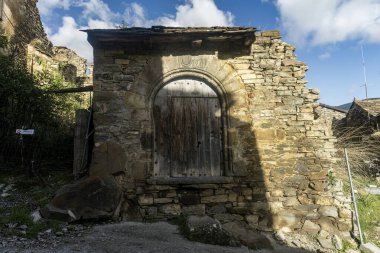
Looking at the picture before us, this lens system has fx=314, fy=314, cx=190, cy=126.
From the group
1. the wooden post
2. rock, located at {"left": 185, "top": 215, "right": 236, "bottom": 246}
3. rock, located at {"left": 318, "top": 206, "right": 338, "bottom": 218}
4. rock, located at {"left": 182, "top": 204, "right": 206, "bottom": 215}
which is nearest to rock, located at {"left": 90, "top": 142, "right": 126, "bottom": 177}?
the wooden post

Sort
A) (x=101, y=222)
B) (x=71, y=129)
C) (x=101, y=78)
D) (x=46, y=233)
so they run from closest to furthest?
(x=46, y=233)
(x=101, y=222)
(x=101, y=78)
(x=71, y=129)

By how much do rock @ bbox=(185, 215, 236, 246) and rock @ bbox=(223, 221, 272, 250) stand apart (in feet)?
0.80

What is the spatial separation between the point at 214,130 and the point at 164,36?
1905 mm

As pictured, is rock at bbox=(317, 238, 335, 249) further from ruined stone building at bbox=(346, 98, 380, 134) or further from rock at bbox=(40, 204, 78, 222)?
ruined stone building at bbox=(346, 98, 380, 134)

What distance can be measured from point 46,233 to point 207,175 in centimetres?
273

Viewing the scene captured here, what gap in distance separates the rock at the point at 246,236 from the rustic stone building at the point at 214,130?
14 cm

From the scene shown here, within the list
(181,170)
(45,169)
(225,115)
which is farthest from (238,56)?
(45,169)

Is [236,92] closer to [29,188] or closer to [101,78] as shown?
[101,78]

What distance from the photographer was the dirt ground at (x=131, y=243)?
12.4 ft

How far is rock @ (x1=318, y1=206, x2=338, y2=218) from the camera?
555 cm

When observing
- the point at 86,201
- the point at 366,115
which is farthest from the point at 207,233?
the point at 366,115

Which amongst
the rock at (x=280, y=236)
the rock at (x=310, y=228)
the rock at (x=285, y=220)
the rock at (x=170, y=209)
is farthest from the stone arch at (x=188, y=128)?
the rock at (x=310, y=228)

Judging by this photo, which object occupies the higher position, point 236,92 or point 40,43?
point 40,43

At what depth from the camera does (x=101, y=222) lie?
4930mm
